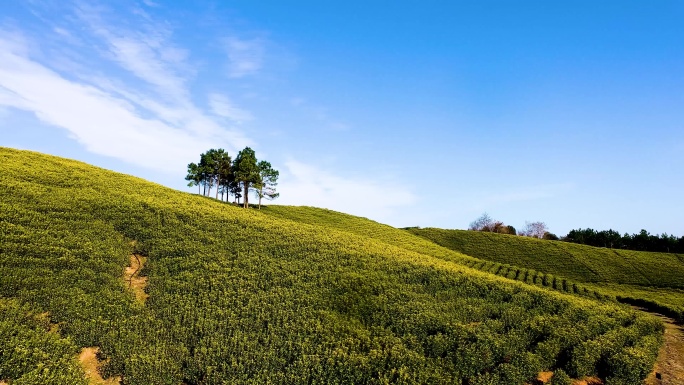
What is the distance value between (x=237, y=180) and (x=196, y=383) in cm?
6630

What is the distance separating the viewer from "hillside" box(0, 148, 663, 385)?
20781mm

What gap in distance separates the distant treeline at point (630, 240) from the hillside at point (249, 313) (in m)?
112

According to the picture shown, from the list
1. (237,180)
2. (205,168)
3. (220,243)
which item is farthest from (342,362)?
(205,168)

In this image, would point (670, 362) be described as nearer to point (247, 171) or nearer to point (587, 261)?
point (587, 261)

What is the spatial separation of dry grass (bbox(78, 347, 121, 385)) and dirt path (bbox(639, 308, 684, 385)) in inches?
1189

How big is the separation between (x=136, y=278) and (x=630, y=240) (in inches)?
5847

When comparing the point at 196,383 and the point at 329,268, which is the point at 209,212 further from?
the point at 196,383

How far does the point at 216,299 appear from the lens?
27281mm

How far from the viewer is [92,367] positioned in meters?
20.0

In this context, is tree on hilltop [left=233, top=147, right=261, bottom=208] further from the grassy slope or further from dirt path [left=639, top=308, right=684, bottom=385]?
dirt path [left=639, top=308, right=684, bottom=385]

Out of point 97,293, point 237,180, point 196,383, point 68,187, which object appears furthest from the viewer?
point 237,180

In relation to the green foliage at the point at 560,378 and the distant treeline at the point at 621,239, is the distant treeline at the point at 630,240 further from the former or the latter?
the green foliage at the point at 560,378

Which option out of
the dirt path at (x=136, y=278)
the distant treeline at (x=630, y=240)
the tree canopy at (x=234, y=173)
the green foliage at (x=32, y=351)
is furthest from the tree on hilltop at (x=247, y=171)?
the distant treeline at (x=630, y=240)

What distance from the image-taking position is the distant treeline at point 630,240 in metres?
116
